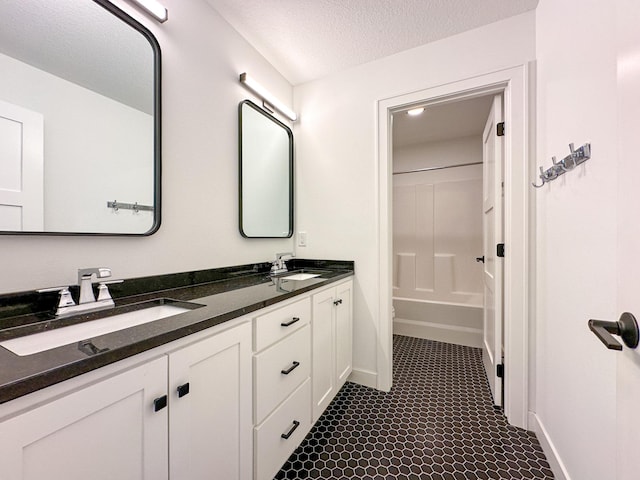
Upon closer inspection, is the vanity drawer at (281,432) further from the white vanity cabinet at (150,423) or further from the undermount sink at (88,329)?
the undermount sink at (88,329)

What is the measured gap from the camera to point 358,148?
1985 mm

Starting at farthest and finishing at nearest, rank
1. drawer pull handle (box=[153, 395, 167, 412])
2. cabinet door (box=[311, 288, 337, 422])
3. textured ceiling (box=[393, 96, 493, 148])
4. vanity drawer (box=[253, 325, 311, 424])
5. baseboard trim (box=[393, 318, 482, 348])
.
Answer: baseboard trim (box=[393, 318, 482, 348]) < textured ceiling (box=[393, 96, 493, 148]) < cabinet door (box=[311, 288, 337, 422]) < vanity drawer (box=[253, 325, 311, 424]) < drawer pull handle (box=[153, 395, 167, 412])

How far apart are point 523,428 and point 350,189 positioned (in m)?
1.77

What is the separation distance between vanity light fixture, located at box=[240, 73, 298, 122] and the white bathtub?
220 cm

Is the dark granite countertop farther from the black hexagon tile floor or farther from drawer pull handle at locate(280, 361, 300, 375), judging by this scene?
the black hexagon tile floor

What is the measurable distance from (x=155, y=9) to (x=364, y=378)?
2.40 meters

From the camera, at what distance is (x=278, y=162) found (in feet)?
6.83

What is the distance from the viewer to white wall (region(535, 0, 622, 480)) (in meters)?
0.85

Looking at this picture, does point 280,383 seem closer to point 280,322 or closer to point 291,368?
point 291,368

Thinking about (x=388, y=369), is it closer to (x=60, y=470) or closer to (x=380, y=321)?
(x=380, y=321)

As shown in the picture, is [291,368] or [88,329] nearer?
[88,329]

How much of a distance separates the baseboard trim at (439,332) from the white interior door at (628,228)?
7.63 feet

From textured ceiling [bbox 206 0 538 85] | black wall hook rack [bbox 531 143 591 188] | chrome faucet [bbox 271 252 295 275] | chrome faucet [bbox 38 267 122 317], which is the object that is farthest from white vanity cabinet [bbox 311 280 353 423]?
textured ceiling [bbox 206 0 538 85]

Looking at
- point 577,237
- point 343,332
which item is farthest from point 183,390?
point 577,237
